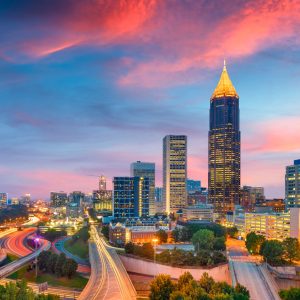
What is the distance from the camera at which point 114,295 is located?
53.7 metres

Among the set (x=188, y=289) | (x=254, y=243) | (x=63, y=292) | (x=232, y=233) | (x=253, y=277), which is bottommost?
(x=63, y=292)

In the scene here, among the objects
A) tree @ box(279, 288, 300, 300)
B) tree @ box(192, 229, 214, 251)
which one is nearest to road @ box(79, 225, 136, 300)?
tree @ box(279, 288, 300, 300)

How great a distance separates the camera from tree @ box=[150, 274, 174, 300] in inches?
2160

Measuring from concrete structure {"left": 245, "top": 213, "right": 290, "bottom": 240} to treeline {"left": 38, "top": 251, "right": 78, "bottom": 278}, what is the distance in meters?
89.6

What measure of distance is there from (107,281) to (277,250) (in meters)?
47.5

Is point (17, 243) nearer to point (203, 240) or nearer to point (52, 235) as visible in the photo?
point (52, 235)

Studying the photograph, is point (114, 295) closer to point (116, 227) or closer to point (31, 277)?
point (31, 277)

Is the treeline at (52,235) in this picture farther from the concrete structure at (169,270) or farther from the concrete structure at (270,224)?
the concrete structure at (270,224)

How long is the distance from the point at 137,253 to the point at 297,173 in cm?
12540

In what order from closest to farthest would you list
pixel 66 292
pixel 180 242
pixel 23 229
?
pixel 66 292, pixel 180 242, pixel 23 229

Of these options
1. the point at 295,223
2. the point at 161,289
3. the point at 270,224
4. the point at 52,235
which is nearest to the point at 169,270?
the point at 161,289

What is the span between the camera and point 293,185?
191 m

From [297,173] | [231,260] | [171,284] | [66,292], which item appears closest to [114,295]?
[171,284]

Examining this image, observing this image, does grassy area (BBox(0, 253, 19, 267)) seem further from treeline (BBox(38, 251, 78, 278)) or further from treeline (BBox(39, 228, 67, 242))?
treeline (BBox(39, 228, 67, 242))
